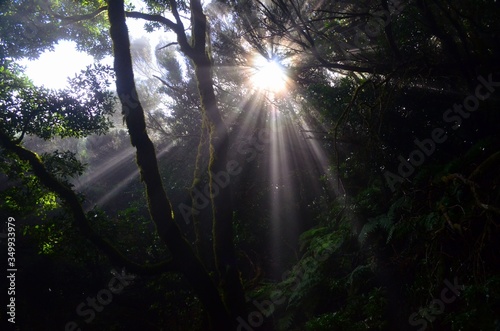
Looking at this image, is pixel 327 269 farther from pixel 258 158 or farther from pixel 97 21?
pixel 97 21

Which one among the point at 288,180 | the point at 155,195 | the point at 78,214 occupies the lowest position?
the point at 288,180

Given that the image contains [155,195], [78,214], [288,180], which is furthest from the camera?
[288,180]

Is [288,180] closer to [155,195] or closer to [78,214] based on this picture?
[155,195]

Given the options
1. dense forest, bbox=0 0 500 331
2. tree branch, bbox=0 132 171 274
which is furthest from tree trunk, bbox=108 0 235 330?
tree branch, bbox=0 132 171 274

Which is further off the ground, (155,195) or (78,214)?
(78,214)

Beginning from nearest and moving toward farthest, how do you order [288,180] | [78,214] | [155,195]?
[155,195] < [78,214] < [288,180]

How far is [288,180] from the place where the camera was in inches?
437

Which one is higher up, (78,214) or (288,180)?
(78,214)

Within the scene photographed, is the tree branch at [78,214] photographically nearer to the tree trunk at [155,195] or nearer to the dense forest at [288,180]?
the dense forest at [288,180]

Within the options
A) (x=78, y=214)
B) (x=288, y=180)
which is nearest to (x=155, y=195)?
(x=78, y=214)

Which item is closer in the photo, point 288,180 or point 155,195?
point 155,195

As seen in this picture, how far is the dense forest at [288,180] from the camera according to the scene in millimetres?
4246

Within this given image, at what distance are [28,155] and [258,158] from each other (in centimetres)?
706

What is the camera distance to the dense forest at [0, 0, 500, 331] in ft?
13.9
